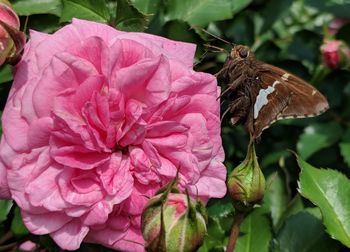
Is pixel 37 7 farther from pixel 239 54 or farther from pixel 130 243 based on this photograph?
pixel 130 243

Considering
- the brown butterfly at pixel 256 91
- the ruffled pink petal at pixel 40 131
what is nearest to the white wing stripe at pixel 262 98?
the brown butterfly at pixel 256 91

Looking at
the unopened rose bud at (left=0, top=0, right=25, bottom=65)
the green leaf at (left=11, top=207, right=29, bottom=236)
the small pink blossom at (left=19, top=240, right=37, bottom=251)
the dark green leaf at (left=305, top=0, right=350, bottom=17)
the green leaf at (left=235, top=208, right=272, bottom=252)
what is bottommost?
the small pink blossom at (left=19, top=240, right=37, bottom=251)

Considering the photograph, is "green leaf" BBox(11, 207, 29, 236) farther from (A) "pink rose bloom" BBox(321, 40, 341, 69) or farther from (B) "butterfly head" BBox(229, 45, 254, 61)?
(A) "pink rose bloom" BBox(321, 40, 341, 69)

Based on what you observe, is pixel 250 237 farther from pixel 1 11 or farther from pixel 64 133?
pixel 1 11

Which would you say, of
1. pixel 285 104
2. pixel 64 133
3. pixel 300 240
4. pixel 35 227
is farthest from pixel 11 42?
pixel 300 240

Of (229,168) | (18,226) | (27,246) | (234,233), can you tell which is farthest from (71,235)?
(229,168)

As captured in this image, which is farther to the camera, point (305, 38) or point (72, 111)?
point (305, 38)

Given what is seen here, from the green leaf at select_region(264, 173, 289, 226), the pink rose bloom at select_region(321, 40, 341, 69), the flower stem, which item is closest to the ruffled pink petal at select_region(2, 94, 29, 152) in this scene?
the flower stem
